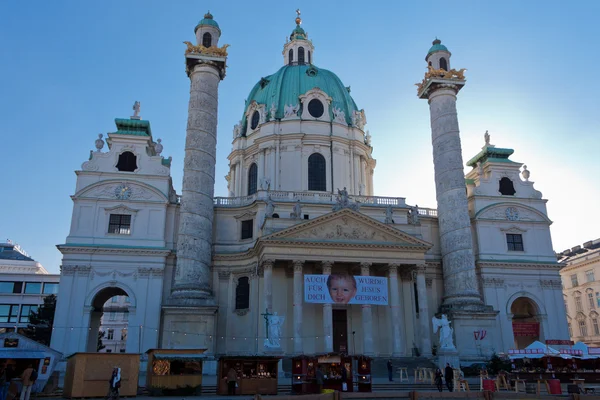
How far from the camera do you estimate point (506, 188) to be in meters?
45.0

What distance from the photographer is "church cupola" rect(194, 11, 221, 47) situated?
4062 centimetres

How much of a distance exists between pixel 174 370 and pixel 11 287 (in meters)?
48.4

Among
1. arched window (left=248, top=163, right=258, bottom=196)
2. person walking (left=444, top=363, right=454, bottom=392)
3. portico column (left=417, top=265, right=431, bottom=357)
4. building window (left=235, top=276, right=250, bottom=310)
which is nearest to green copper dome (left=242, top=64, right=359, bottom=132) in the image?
arched window (left=248, top=163, right=258, bottom=196)

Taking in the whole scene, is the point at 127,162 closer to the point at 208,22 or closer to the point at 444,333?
the point at 208,22

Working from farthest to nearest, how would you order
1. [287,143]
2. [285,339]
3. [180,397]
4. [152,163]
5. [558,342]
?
[287,143] < [152,163] < [285,339] < [558,342] < [180,397]

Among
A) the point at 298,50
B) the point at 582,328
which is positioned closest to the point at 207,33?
the point at 298,50

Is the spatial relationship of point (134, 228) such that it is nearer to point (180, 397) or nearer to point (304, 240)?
point (304, 240)

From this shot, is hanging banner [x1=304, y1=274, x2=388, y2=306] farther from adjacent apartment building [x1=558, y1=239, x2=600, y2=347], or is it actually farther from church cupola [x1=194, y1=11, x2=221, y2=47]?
adjacent apartment building [x1=558, y1=239, x2=600, y2=347]

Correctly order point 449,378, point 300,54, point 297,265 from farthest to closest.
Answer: point 300,54 → point 297,265 → point 449,378

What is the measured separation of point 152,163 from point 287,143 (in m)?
12.4

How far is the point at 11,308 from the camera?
6103 centimetres

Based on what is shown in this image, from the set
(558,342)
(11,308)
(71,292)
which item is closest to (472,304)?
(558,342)

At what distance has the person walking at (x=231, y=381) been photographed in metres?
21.5

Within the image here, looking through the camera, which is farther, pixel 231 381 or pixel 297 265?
pixel 297 265
